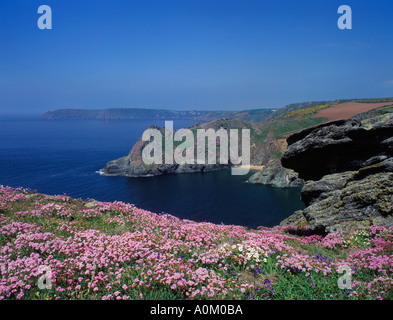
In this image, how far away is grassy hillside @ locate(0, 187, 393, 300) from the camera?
22.0ft

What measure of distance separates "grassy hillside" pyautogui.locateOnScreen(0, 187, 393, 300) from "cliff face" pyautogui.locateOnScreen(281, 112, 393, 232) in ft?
5.84

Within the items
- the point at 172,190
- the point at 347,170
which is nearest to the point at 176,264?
the point at 347,170

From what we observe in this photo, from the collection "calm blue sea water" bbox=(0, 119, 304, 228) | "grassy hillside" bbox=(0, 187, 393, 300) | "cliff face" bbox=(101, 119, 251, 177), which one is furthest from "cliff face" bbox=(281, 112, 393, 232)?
"cliff face" bbox=(101, 119, 251, 177)

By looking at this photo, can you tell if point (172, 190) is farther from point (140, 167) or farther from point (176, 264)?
point (176, 264)

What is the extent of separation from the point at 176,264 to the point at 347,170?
596 inches

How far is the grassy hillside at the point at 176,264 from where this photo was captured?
6.70m

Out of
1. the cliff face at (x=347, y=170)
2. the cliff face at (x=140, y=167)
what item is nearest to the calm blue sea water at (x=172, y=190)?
the cliff face at (x=140, y=167)

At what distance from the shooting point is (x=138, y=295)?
659cm

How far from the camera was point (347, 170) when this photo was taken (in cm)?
1797

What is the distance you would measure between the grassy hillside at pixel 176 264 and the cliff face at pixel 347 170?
1.78 meters

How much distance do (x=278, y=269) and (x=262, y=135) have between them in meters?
174

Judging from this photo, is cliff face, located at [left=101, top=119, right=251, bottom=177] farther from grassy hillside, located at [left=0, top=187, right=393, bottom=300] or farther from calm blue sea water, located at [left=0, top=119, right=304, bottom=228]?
grassy hillside, located at [left=0, top=187, right=393, bottom=300]

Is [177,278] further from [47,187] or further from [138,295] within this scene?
[47,187]
